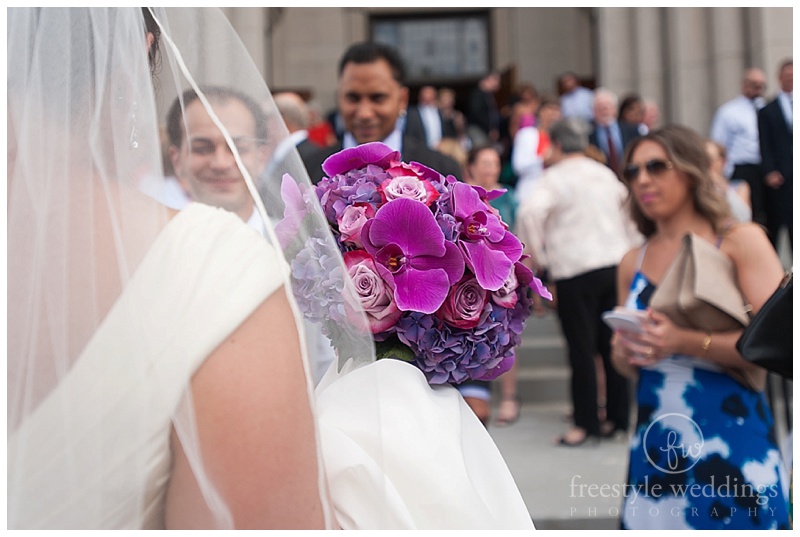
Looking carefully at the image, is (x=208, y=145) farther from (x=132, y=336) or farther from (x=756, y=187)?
(x=756, y=187)

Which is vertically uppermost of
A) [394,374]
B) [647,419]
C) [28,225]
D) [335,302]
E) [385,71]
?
[385,71]

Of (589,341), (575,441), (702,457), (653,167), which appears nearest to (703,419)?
(702,457)

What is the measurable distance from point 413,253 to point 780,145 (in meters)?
7.70

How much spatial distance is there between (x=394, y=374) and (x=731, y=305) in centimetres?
196

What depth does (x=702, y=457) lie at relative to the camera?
309 cm

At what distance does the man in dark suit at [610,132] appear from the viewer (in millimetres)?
9570

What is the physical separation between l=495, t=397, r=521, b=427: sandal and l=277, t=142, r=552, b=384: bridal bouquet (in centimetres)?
463

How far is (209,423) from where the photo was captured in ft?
4.08

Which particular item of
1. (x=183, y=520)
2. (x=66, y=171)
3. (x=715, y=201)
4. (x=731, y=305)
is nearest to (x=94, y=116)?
(x=66, y=171)

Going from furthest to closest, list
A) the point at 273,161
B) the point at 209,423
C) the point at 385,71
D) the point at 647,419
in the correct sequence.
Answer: the point at 385,71 → the point at 647,419 → the point at 273,161 → the point at 209,423

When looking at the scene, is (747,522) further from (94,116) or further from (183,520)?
(94,116)

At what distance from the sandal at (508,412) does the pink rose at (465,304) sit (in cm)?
473

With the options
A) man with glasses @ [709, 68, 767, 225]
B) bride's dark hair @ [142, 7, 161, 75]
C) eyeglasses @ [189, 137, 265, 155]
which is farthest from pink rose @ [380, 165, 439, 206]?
man with glasses @ [709, 68, 767, 225]

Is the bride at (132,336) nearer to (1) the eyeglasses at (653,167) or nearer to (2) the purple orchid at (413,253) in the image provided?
(2) the purple orchid at (413,253)
